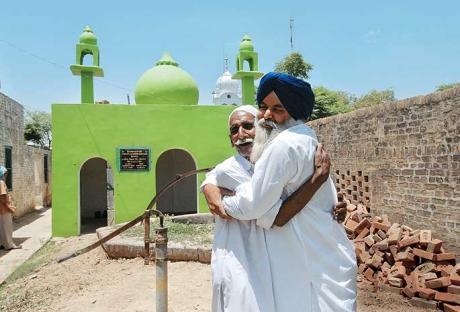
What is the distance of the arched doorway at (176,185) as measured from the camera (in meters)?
13.9

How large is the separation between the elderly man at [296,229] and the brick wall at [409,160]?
14.3 ft

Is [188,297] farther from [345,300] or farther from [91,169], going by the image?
[91,169]

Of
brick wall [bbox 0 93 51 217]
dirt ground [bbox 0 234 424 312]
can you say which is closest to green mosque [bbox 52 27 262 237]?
brick wall [bbox 0 93 51 217]

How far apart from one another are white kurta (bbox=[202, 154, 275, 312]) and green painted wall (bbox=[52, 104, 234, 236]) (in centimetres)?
896

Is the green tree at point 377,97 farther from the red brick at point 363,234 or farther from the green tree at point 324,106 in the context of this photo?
the red brick at point 363,234

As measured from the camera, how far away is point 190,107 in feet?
35.9

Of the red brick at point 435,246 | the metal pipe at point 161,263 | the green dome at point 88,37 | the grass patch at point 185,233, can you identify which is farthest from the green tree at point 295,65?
the metal pipe at point 161,263

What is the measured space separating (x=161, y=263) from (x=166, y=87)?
30.3ft

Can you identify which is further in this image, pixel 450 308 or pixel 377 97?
pixel 377 97

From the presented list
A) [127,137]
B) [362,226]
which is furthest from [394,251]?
[127,137]

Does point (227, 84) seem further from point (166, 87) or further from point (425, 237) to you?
point (425, 237)

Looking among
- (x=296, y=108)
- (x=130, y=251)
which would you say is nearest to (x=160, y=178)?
(x=130, y=251)

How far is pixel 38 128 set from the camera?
3238 centimetres

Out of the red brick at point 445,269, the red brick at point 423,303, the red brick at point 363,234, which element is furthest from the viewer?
the red brick at point 363,234
